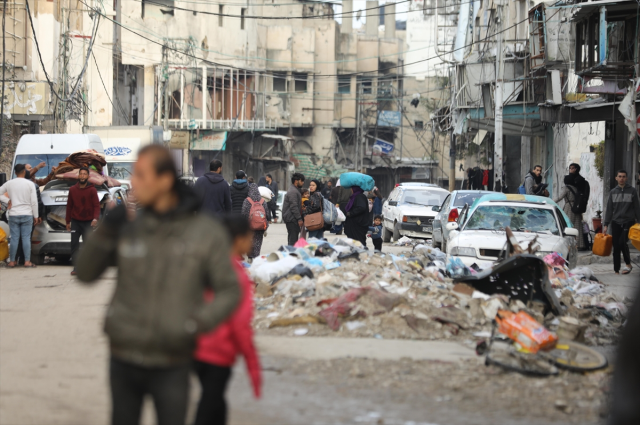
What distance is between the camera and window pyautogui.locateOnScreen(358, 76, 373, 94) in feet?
190

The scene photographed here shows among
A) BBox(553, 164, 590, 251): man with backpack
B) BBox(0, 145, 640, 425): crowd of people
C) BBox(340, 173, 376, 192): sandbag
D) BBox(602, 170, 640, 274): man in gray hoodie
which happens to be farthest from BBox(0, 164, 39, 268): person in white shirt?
BBox(553, 164, 590, 251): man with backpack

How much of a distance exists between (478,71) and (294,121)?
1064 inches

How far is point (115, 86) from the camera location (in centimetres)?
4475

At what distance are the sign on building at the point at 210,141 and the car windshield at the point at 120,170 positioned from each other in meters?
18.7

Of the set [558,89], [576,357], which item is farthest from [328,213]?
[558,89]

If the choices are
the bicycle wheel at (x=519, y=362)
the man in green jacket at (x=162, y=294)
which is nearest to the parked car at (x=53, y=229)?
the bicycle wheel at (x=519, y=362)

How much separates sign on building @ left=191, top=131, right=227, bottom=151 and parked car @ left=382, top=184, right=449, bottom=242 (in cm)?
2537

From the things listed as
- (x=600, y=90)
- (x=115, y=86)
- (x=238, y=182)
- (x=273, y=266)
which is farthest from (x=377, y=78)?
(x=273, y=266)

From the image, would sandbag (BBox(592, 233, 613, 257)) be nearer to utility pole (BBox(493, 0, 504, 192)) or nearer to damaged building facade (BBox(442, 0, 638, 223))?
damaged building facade (BBox(442, 0, 638, 223))

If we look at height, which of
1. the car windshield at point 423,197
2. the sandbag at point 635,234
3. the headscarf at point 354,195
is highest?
the headscarf at point 354,195

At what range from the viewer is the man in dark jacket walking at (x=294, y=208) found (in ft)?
48.4

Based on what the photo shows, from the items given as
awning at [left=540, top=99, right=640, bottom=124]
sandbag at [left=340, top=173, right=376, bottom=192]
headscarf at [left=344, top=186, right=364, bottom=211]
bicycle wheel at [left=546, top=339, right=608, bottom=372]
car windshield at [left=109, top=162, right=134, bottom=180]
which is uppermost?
awning at [left=540, top=99, right=640, bottom=124]

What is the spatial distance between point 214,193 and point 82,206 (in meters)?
2.50

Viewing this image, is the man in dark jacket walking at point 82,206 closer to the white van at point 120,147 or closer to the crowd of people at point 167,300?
the crowd of people at point 167,300
